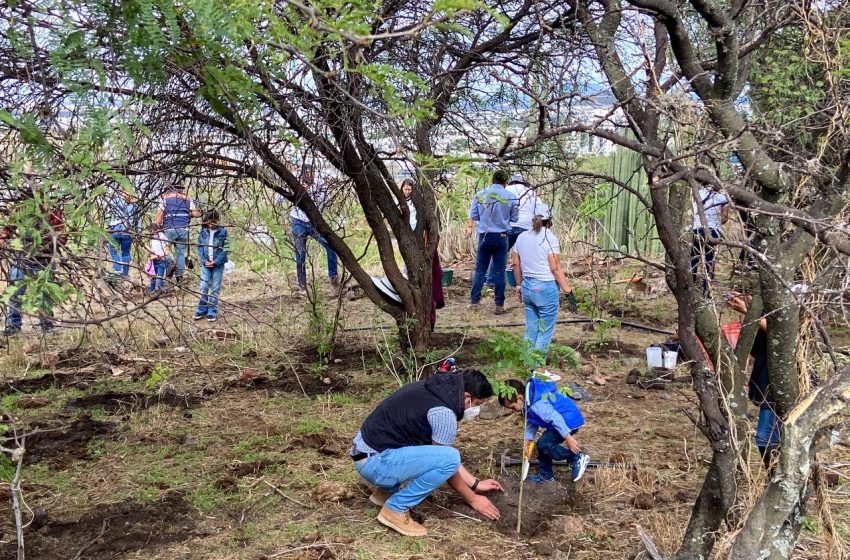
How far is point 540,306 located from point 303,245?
8.58 feet

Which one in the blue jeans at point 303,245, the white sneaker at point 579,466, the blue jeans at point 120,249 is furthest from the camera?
the blue jeans at point 303,245

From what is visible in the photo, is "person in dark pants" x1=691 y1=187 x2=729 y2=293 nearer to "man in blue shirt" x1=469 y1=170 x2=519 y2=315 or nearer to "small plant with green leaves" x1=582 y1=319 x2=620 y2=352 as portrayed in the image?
"small plant with green leaves" x1=582 y1=319 x2=620 y2=352

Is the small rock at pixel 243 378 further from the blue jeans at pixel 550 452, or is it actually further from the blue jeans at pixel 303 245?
the blue jeans at pixel 550 452

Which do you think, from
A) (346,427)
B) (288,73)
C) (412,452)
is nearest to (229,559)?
(412,452)

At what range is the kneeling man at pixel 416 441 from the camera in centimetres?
421

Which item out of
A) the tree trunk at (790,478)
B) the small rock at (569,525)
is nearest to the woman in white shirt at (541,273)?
the small rock at (569,525)

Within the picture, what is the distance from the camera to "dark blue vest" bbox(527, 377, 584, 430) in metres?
4.56

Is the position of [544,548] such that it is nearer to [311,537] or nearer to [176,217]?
[311,537]

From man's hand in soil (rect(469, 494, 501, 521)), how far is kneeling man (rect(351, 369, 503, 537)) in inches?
9.3

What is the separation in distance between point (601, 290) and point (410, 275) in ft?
15.3

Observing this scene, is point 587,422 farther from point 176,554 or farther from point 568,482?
point 176,554

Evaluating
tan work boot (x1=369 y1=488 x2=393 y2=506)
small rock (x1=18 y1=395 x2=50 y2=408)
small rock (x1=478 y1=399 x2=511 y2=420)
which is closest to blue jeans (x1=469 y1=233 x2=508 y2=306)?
small rock (x1=478 y1=399 x2=511 y2=420)

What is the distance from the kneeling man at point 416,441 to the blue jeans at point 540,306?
258cm

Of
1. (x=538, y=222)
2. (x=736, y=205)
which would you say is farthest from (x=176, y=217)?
(x=736, y=205)
